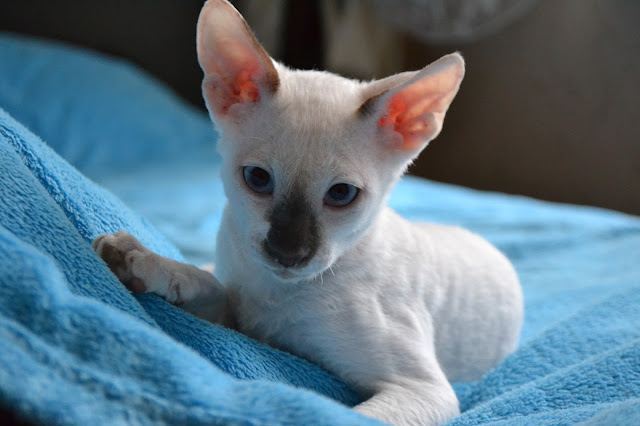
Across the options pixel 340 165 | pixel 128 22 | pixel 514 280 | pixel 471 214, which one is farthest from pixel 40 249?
pixel 128 22

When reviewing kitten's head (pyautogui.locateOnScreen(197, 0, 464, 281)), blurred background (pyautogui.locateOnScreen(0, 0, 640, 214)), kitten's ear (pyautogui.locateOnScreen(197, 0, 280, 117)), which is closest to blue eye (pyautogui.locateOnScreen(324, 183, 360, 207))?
kitten's head (pyautogui.locateOnScreen(197, 0, 464, 281))

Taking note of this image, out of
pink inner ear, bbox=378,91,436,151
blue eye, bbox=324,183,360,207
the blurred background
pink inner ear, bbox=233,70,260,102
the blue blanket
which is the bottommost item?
the blue blanket

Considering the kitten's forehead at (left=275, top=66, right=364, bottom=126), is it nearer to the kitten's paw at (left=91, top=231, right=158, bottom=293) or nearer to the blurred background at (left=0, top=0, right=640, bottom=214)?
the kitten's paw at (left=91, top=231, right=158, bottom=293)

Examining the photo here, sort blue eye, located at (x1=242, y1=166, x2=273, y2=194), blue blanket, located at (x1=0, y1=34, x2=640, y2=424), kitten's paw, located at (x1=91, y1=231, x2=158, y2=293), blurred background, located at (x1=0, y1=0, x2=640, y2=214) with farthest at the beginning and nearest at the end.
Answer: blurred background, located at (x1=0, y1=0, x2=640, y2=214) < blue eye, located at (x1=242, y1=166, x2=273, y2=194) < kitten's paw, located at (x1=91, y1=231, x2=158, y2=293) < blue blanket, located at (x1=0, y1=34, x2=640, y2=424)

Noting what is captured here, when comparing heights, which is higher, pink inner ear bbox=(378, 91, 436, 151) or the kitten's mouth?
pink inner ear bbox=(378, 91, 436, 151)

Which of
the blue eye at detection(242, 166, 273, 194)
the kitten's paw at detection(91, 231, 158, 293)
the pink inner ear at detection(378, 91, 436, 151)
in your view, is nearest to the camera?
the kitten's paw at detection(91, 231, 158, 293)

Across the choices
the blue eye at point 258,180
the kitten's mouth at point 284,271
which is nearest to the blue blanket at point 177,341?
the kitten's mouth at point 284,271
